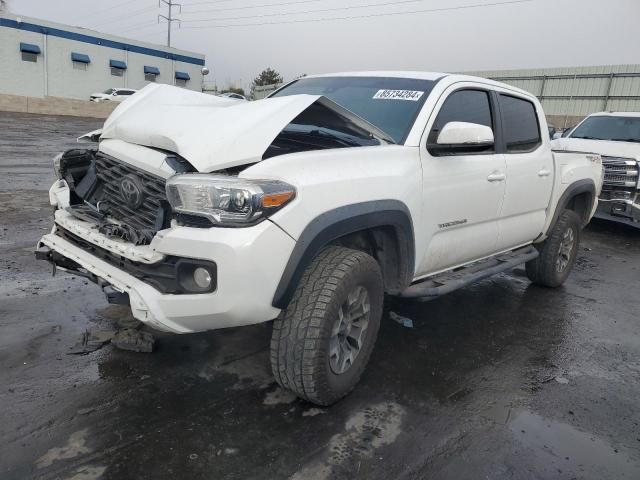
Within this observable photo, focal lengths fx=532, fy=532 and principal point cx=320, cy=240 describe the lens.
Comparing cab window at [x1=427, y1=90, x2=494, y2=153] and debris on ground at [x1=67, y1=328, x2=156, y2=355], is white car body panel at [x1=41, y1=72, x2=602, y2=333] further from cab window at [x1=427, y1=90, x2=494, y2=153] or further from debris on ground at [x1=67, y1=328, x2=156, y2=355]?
debris on ground at [x1=67, y1=328, x2=156, y2=355]

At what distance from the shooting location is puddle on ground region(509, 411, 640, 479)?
2.71m

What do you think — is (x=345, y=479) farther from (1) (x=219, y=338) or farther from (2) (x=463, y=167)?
(2) (x=463, y=167)

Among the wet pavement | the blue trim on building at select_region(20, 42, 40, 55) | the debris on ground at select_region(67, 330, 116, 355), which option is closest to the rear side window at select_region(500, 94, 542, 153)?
the wet pavement

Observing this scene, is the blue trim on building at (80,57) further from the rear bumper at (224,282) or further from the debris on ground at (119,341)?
the rear bumper at (224,282)

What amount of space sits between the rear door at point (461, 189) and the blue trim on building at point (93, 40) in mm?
39540

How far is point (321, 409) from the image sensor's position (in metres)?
3.01

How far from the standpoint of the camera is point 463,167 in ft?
12.4

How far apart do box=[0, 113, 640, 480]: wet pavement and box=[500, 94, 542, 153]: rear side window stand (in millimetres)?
1540

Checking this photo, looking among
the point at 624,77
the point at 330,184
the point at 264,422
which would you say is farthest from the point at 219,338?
the point at 624,77

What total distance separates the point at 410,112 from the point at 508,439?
215cm

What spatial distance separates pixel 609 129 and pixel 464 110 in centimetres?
714

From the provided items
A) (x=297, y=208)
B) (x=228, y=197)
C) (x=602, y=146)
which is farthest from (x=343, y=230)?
(x=602, y=146)

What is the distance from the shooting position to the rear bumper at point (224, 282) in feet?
7.98

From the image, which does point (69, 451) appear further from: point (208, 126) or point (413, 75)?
point (413, 75)
